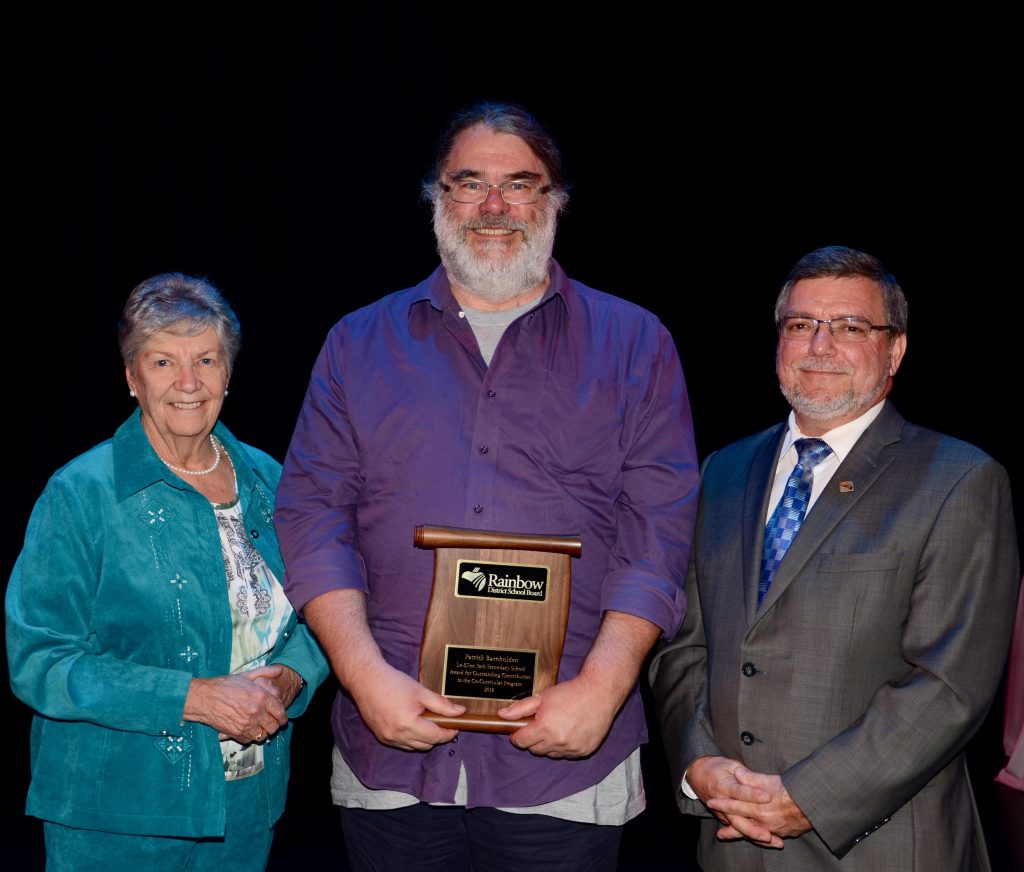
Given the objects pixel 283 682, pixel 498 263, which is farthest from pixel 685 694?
pixel 498 263

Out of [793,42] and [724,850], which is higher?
[793,42]

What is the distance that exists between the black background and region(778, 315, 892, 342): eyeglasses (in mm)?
2661

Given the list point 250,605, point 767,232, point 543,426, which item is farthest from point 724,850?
point 767,232

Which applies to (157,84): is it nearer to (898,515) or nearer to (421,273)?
(421,273)

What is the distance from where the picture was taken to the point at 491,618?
6.97 ft

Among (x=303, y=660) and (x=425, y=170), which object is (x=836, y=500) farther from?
(x=425, y=170)

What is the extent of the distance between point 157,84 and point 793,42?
114 inches

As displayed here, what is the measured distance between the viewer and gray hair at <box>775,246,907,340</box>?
2428 mm

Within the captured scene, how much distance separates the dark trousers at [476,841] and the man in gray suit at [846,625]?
0.81 ft

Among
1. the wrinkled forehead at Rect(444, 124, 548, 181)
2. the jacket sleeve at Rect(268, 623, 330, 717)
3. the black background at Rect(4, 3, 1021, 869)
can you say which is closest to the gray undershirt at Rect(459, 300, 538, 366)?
the wrinkled forehead at Rect(444, 124, 548, 181)

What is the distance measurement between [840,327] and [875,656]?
686 millimetres

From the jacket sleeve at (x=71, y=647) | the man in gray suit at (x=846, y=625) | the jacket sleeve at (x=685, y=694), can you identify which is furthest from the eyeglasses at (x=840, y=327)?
the jacket sleeve at (x=71, y=647)

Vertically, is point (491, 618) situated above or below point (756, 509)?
below

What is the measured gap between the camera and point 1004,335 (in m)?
5.91
